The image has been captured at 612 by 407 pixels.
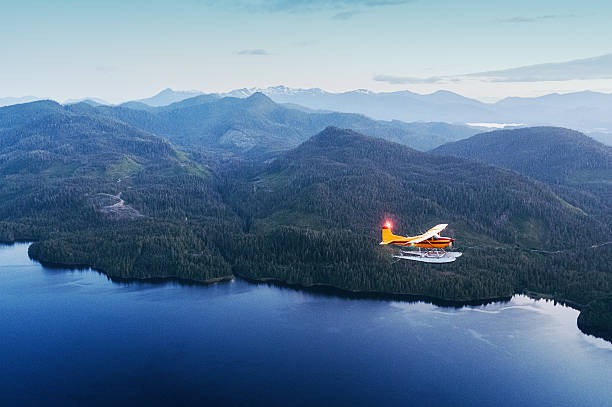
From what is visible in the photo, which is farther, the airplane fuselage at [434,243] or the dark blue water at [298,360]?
the airplane fuselage at [434,243]

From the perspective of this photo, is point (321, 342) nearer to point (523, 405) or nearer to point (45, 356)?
point (523, 405)

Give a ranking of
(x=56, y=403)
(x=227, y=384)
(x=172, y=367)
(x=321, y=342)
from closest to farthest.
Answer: (x=56, y=403) → (x=227, y=384) → (x=172, y=367) → (x=321, y=342)

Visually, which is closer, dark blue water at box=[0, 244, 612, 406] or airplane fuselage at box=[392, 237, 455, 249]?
dark blue water at box=[0, 244, 612, 406]

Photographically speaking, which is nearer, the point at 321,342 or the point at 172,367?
the point at 172,367

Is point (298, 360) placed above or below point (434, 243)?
below

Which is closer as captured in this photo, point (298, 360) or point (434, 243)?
point (298, 360)

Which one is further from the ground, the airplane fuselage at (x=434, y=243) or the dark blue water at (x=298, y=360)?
the airplane fuselage at (x=434, y=243)

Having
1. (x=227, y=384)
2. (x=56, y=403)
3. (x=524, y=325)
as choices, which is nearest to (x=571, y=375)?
(x=524, y=325)

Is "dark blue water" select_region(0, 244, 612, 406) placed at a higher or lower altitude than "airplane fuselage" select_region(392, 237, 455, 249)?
lower
